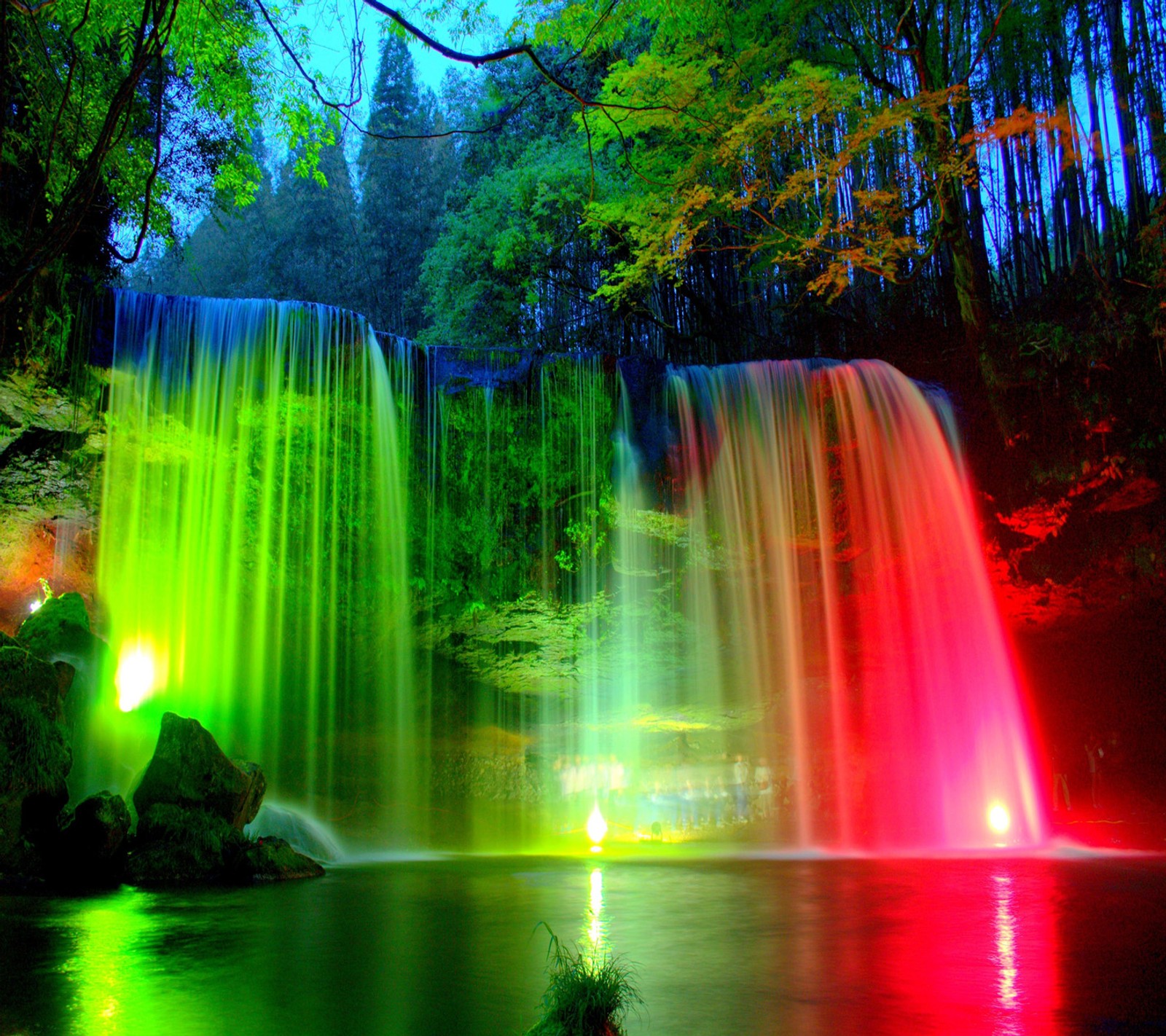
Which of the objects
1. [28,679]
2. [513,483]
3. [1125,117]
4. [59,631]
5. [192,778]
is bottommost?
[192,778]

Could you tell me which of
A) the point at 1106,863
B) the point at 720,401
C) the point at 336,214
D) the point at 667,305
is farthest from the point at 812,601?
the point at 336,214

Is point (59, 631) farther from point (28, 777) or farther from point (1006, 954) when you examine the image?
point (1006, 954)

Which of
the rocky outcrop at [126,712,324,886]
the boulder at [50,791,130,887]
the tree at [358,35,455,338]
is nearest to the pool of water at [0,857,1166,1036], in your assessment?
the rocky outcrop at [126,712,324,886]

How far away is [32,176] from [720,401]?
32.2ft

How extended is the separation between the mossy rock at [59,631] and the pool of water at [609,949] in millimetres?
4440

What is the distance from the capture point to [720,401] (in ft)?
45.5

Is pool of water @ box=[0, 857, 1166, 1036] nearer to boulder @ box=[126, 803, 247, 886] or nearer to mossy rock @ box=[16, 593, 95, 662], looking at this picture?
boulder @ box=[126, 803, 247, 886]

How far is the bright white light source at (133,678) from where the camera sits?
1162cm

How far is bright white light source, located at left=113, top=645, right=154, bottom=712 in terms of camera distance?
458 inches

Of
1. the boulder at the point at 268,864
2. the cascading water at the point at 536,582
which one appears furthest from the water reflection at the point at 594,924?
the cascading water at the point at 536,582

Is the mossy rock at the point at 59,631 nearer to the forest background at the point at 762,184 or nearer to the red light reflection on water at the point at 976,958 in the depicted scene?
the forest background at the point at 762,184

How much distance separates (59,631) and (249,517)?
2835 mm

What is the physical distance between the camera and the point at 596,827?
52.2 ft

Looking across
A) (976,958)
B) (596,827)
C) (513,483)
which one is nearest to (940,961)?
(976,958)
